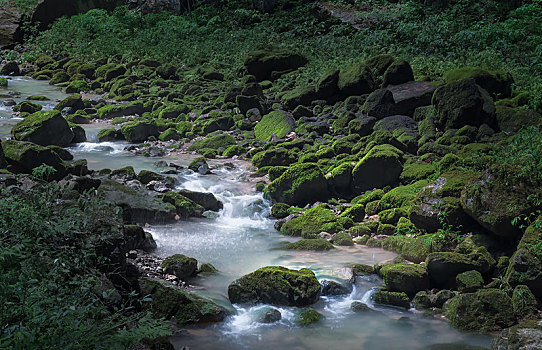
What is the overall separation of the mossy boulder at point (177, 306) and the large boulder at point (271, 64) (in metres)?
14.5

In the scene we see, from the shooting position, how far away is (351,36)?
23.5 meters

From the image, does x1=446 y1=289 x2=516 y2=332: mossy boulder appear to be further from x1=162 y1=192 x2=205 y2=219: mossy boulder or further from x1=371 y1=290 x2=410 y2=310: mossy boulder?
x1=162 y1=192 x2=205 y2=219: mossy boulder

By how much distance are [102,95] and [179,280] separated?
591 inches

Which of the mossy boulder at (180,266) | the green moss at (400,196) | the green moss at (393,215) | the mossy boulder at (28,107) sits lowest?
the mossy boulder at (180,266)

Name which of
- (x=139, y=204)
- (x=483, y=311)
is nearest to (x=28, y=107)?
(x=139, y=204)

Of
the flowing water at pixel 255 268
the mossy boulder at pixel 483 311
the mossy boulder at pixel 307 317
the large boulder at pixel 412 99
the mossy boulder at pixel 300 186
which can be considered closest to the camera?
the flowing water at pixel 255 268

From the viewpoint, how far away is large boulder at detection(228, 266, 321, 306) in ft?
21.9

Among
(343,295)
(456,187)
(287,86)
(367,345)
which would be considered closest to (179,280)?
(343,295)

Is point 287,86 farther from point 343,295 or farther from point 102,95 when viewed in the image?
point 343,295

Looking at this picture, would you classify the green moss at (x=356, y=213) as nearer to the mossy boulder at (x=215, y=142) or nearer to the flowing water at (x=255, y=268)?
the flowing water at (x=255, y=268)

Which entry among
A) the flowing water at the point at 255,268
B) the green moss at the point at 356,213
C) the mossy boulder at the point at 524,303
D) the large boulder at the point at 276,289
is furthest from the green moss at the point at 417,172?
the large boulder at the point at 276,289

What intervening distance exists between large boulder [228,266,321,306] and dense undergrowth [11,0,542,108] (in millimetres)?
8585

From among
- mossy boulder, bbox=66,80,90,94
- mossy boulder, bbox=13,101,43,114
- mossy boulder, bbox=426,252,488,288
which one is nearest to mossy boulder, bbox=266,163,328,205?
mossy boulder, bbox=426,252,488,288

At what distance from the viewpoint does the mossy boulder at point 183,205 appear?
1000 centimetres
